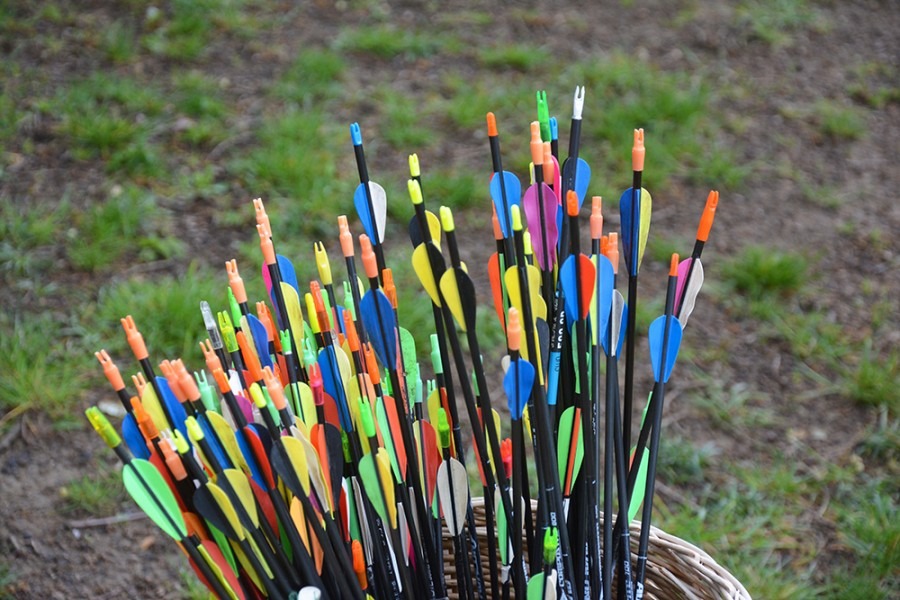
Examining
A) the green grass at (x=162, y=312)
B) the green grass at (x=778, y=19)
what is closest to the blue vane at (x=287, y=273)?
the green grass at (x=162, y=312)

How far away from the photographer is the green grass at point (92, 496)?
1581mm

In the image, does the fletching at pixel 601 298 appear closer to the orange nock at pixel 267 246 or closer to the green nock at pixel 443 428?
the green nock at pixel 443 428

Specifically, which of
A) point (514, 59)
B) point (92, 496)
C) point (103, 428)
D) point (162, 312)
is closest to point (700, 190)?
point (514, 59)

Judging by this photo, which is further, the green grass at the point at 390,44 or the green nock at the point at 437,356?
the green grass at the point at 390,44

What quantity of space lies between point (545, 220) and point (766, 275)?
1.40 metres

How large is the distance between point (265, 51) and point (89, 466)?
1.67 m

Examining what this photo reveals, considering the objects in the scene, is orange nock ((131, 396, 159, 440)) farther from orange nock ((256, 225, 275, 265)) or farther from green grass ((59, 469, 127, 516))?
green grass ((59, 469, 127, 516))

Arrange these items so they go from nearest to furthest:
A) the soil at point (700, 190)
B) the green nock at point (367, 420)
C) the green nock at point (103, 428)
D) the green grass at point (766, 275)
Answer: the green nock at point (103, 428), the green nock at point (367, 420), the soil at point (700, 190), the green grass at point (766, 275)

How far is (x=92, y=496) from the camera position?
159 centimetres

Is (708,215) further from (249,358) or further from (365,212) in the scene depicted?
(249,358)

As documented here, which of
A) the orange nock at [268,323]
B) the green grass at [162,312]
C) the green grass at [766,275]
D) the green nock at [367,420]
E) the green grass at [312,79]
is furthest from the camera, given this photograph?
the green grass at [312,79]

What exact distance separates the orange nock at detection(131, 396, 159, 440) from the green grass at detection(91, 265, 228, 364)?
1058 mm

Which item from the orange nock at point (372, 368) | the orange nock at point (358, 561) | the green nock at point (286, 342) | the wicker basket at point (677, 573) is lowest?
the wicker basket at point (677, 573)

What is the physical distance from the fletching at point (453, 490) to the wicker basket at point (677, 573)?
0.17 metres
